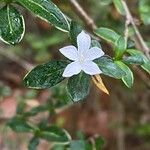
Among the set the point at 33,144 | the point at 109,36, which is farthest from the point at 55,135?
the point at 109,36

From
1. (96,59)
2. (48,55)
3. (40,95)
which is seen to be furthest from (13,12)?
(40,95)

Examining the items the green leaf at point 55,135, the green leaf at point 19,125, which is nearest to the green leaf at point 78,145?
the green leaf at point 55,135

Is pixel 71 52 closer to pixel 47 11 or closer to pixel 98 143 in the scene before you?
pixel 47 11

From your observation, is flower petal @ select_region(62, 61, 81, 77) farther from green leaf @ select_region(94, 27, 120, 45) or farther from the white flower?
green leaf @ select_region(94, 27, 120, 45)

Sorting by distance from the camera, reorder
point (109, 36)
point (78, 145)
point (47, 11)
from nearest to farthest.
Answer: point (47, 11) < point (109, 36) < point (78, 145)

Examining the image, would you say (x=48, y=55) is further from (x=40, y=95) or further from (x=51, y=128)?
(x=51, y=128)
